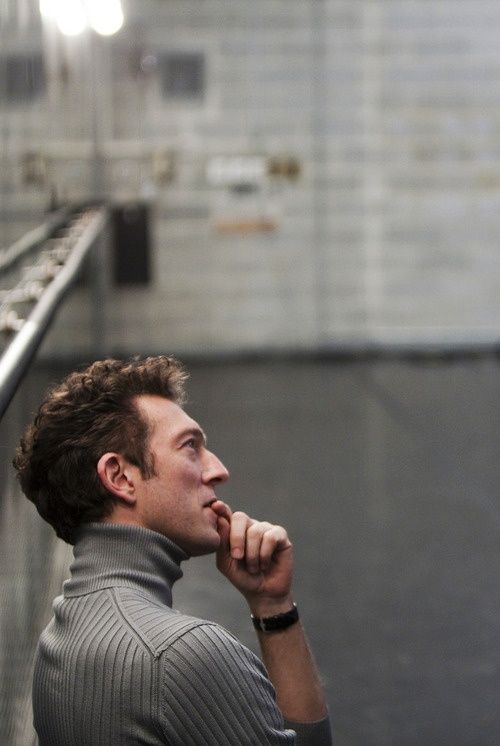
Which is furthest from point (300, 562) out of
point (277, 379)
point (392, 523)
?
point (277, 379)

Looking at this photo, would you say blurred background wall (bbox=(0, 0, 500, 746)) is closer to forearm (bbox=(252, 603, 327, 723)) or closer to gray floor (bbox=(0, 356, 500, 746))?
gray floor (bbox=(0, 356, 500, 746))

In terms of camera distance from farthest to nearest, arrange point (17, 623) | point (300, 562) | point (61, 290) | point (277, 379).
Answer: point (277, 379), point (300, 562), point (17, 623), point (61, 290)

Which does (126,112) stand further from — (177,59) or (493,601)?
(493,601)

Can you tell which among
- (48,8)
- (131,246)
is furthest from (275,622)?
(131,246)

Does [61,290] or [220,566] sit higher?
[61,290]

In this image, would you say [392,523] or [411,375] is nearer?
[392,523]

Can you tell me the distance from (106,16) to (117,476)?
31.5 feet

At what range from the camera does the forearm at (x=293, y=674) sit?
1605 millimetres

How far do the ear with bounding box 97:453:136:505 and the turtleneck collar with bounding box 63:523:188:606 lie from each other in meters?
0.03

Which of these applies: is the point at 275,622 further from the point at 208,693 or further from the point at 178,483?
the point at 208,693

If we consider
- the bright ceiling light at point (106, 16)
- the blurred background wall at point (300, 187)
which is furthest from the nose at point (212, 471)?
the bright ceiling light at point (106, 16)

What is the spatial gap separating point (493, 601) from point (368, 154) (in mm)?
7174

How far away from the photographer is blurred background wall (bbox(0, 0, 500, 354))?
11.0 meters

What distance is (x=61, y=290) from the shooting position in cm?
258
